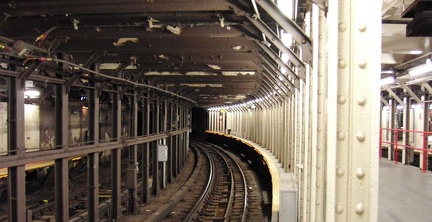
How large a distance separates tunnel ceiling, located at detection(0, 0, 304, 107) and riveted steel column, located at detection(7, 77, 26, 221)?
3.07 feet

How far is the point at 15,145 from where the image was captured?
5.83 meters

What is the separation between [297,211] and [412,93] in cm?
608

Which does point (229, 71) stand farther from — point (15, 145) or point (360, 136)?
point (360, 136)

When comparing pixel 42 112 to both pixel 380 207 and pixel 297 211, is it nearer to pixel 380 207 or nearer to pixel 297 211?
pixel 297 211

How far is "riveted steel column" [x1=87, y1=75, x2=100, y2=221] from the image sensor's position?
27.7 feet

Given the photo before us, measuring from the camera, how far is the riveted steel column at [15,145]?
5.82m

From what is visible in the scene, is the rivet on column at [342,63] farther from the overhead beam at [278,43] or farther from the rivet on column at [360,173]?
the overhead beam at [278,43]

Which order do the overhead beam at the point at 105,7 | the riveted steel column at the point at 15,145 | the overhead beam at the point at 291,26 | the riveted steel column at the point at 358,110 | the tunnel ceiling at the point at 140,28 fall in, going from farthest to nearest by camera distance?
the riveted steel column at the point at 15,145 < the tunnel ceiling at the point at 140,28 < the overhead beam at the point at 105,7 < the overhead beam at the point at 291,26 < the riveted steel column at the point at 358,110

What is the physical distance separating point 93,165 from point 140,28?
3.80 meters

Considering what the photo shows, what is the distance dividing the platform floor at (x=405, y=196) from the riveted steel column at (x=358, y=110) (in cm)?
292

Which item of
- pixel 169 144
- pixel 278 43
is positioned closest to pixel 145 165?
pixel 169 144

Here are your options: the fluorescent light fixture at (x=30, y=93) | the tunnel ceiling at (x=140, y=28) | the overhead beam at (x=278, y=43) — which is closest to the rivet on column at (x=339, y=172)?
the tunnel ceiling at (x=140, y=28)

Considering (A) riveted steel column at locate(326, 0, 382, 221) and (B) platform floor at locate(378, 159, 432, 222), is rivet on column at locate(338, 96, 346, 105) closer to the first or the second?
(A) riveted steel column at locate(326, 0, 382, 221)

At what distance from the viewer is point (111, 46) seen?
7695 millimetres
